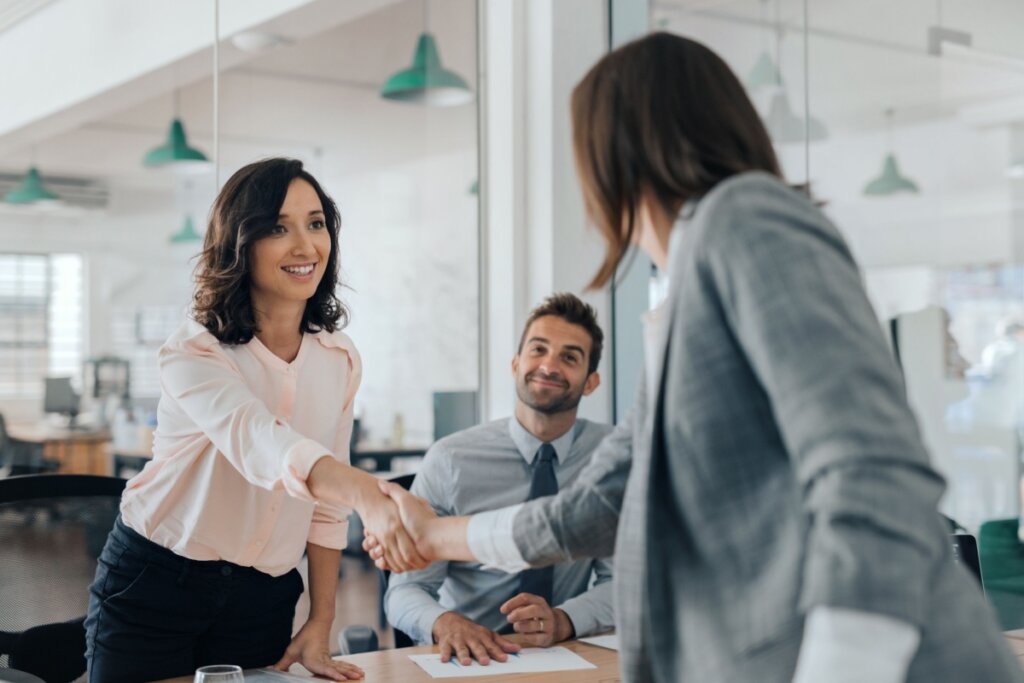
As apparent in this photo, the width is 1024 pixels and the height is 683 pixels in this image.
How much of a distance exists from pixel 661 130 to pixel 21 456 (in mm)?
3654

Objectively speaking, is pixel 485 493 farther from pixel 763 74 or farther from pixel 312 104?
pixel 312 104

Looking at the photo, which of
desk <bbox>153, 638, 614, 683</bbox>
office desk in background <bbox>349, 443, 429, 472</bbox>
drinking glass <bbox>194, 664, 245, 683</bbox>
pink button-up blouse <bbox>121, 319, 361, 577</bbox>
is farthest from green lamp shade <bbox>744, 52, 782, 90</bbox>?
drinking glass <bbox>194, 664, 245, 683</bbox>

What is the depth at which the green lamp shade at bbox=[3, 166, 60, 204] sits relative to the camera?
4102 millimetres

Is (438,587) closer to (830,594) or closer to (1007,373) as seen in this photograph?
(1007,373)

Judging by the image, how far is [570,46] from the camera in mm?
3184

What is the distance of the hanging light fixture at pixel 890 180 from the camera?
263 cm

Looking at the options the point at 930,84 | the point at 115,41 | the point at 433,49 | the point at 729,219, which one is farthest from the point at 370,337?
the point at 729,219

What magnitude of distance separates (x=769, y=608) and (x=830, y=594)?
0.37ft

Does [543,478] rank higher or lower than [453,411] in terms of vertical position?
lower

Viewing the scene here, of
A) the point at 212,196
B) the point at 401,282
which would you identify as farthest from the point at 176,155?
the point at 401,282

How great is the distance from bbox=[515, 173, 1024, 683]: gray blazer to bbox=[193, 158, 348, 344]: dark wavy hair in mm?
1078

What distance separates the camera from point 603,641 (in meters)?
2.22

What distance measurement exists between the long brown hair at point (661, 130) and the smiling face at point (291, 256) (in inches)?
39.3

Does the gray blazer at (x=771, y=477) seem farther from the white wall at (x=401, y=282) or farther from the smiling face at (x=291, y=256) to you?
the white wall at (x=401, y=282)
